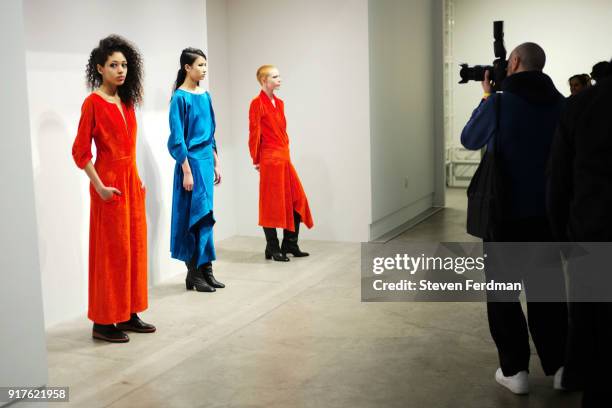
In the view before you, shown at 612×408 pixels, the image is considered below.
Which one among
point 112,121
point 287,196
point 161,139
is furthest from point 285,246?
point 112,121

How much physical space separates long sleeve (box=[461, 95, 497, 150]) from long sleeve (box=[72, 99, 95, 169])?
6.24ft

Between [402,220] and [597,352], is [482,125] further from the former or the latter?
[402,220]

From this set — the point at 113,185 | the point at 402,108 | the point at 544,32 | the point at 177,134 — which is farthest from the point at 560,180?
the point at 544,32

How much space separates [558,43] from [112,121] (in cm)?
702

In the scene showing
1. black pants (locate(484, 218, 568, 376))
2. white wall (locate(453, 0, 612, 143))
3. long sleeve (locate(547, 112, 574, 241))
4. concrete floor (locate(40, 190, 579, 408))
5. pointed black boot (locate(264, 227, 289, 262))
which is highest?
white wall (locate(453, 0, 612, 143))

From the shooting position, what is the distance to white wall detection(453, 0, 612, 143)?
9.23 metres

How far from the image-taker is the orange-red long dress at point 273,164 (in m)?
5.75

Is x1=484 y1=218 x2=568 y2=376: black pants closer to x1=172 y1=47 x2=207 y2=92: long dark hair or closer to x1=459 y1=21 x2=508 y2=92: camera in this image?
x1=459 y1=21 x2=508 y2=92: camera

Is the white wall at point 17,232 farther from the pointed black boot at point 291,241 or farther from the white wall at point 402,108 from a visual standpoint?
the white wall at point 402,108

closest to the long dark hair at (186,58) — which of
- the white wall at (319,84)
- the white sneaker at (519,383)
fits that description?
the white wall at (319,84)

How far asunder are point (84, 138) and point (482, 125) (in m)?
1.99

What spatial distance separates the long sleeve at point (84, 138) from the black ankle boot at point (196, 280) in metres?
1.44

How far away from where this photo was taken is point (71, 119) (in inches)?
180

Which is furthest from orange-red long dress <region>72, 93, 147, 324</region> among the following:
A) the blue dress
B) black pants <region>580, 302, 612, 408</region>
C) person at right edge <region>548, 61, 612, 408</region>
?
black pants <region>580, 302, 612, 408</region>
